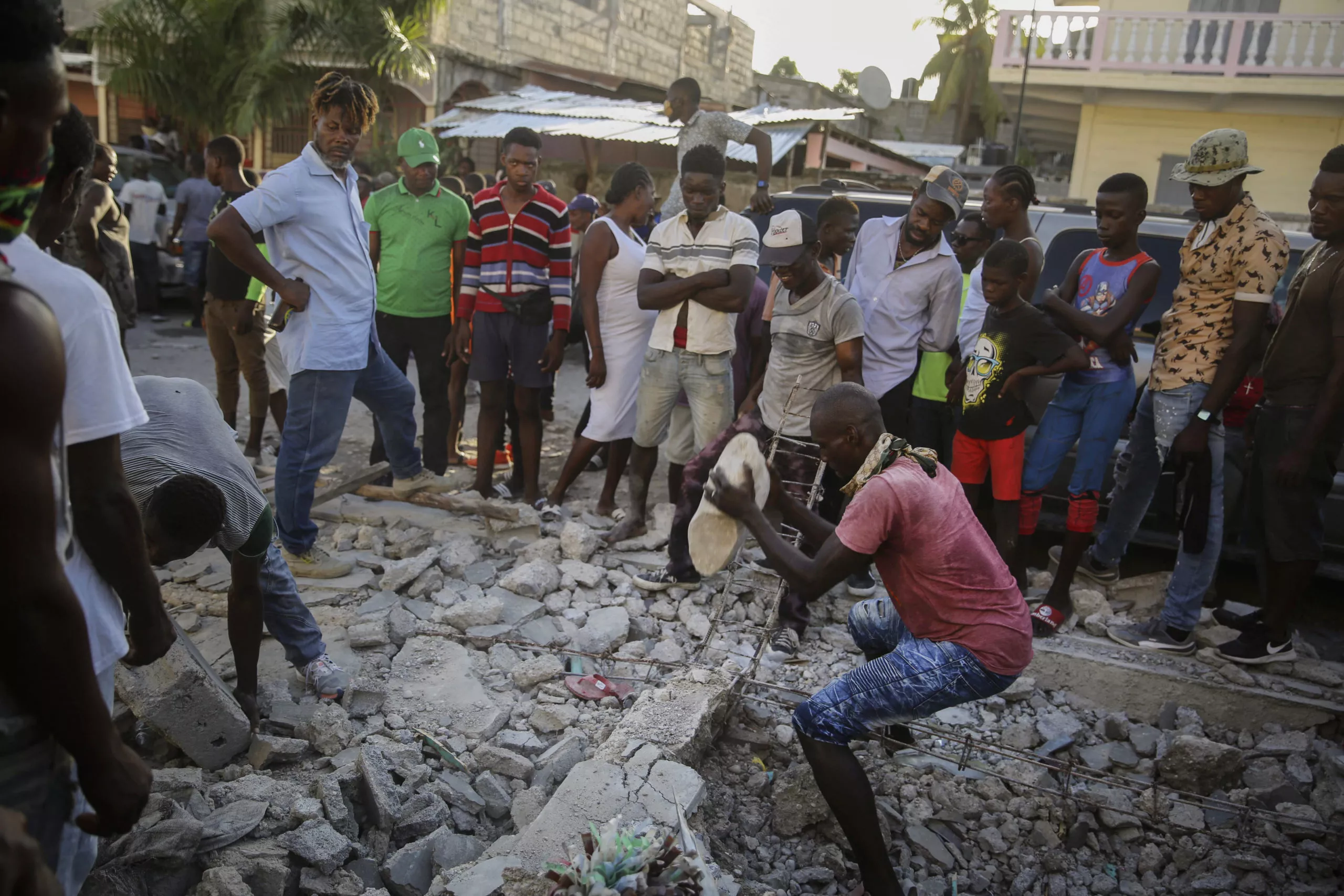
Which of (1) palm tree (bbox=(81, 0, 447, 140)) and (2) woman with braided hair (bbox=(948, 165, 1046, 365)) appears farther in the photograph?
(1) palm tree (bbox=(81, 0, 447, 140))

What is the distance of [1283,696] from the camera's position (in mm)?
3713

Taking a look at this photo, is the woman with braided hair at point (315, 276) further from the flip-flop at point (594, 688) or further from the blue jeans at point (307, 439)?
the flip-flop at point (594, 688)

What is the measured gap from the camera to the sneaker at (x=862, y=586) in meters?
4.49

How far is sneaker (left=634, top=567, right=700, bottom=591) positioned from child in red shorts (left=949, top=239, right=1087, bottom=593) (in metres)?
1.31

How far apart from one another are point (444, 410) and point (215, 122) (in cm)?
1424

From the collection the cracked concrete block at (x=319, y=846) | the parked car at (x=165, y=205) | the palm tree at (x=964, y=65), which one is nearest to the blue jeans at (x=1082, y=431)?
the cracked concrete block at (x=319, y=846)

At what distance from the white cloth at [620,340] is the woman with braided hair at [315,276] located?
1.33 m

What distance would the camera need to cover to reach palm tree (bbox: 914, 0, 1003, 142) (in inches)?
1075

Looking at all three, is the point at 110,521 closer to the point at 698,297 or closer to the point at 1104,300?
the point at 698,297

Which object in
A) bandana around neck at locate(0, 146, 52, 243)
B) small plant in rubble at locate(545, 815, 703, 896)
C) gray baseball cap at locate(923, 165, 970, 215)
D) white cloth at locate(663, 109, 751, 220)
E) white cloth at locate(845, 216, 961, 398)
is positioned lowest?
small plant in rubble at locate(545, 815, 703, 896)

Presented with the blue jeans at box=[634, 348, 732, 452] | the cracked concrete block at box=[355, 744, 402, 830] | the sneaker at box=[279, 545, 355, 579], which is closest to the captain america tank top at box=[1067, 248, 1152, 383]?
the blue jeans at box=[634, 348, 732, 452]

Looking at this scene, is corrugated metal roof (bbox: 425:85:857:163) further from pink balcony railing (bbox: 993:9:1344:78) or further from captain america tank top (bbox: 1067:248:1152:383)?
captain america tank top (bbox: 1067:248:1152:383)

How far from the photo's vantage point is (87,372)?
1.50 metres

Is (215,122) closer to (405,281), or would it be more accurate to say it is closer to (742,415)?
(405,281)
